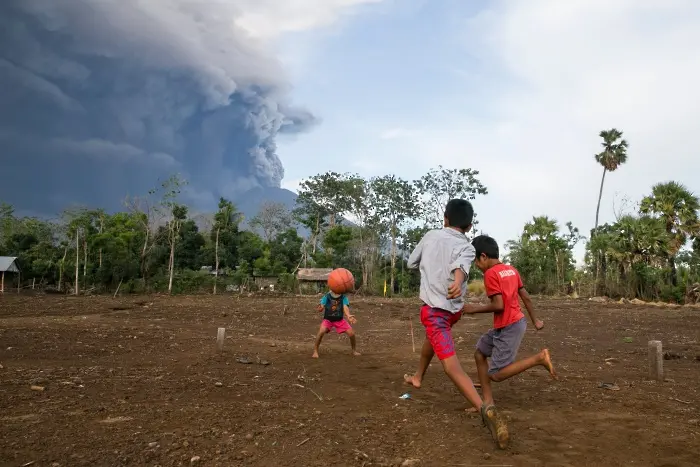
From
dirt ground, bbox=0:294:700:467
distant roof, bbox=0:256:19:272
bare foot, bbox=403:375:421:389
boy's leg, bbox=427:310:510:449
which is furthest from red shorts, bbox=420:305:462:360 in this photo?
distant roof, bbox=0:256:19:272

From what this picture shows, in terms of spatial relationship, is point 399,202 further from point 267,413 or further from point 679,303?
point 267,413

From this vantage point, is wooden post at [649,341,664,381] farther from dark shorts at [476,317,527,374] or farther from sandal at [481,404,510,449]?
sandal at [481,404,510,449]

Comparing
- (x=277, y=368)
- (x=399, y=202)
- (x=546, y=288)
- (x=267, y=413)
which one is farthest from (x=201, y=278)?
(x=267, y=413)

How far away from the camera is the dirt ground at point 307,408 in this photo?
11.5 feet

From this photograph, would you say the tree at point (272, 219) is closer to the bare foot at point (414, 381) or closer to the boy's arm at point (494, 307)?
the bare foot at point (414, 381)

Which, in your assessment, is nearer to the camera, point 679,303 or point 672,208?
point 679,303

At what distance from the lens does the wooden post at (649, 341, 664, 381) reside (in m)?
6.41

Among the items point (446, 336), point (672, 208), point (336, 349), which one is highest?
point (672, 208)

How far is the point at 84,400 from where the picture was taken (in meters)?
4.89

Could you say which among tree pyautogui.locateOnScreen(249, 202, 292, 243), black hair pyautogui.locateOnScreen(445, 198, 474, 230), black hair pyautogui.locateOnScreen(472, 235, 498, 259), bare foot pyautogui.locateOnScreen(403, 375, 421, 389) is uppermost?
tree pyautogui.locateOnScreen(249, 202, 292, 243)

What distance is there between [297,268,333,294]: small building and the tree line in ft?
3.21

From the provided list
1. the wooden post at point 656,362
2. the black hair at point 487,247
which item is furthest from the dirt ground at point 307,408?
the black hair at point 487,247

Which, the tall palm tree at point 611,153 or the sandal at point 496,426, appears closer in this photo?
the sandal at point 496,426

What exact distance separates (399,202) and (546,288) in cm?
1578
